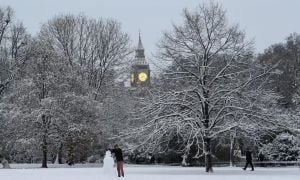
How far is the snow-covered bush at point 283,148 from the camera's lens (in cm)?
4687

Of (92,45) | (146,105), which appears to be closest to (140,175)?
(146,105)

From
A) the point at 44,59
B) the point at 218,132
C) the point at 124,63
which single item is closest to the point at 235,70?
the point at 218,132

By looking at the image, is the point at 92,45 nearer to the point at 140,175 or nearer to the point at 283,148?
the point at 283,148

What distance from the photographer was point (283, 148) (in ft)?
155

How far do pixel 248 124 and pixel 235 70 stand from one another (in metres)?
4.75

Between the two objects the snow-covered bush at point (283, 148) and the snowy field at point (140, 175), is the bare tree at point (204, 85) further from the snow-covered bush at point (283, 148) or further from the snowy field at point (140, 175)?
the snow-covered bush at point (283, 148)

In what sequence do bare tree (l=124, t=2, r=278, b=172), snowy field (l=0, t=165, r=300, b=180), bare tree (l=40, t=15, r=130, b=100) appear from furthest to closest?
bare tree (l=40, t=15, r=130, b=100), bare tree (l=124, t=2, r=278, b=172), snowy field (l=0, t=165, r=300, b=180)

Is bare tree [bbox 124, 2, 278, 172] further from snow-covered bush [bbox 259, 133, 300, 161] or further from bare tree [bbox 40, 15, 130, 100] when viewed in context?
bare tree [bbox 40, 15, 130, 100]

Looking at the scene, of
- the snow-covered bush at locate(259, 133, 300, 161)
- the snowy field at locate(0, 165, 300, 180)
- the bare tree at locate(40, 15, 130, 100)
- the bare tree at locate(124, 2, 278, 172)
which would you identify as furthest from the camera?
the bare tree at locate(40, 15, 130, 100)

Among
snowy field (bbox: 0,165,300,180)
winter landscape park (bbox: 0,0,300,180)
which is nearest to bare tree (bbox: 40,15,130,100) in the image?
winter landscape park (bbox: 0,0,300,180)

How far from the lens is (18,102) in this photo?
1889 inches

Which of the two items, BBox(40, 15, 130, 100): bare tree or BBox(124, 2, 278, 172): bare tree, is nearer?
BBox(124, 2, 278, 172): bare tree

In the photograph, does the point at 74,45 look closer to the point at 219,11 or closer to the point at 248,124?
the point at 219,11

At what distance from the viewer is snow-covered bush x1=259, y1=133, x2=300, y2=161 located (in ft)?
154
